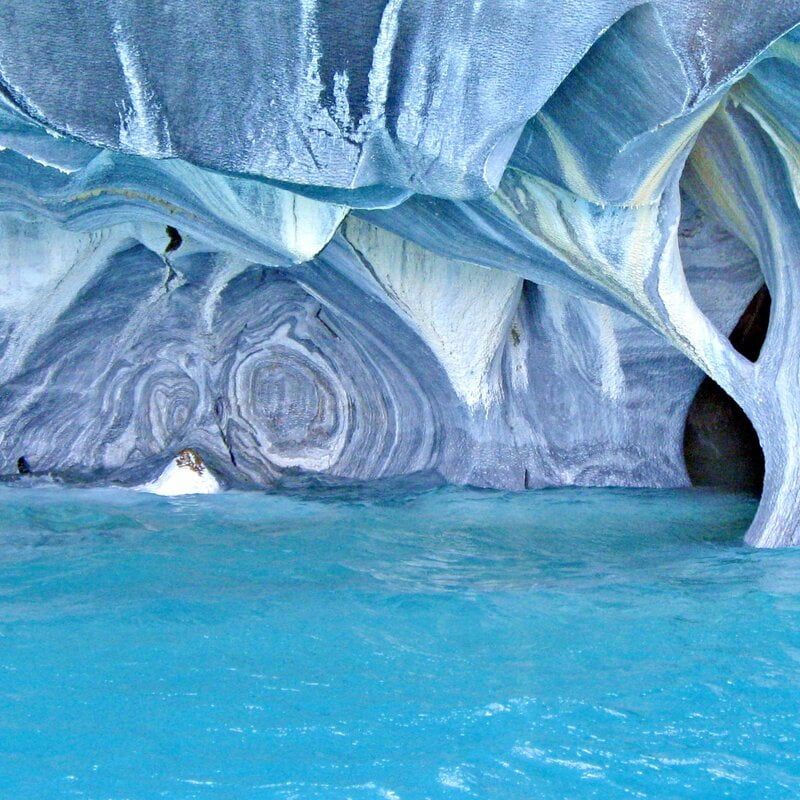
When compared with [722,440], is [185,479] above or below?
below

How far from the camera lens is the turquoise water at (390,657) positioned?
5.69 ft

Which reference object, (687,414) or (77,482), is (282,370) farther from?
(687,414)

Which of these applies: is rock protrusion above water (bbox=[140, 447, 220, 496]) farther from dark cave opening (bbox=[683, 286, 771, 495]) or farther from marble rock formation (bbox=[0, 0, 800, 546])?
dark cave opening (bbox=[683, 286, 771, 495])

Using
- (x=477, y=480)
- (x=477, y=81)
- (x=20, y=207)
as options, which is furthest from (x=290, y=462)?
(x=477, y=81)

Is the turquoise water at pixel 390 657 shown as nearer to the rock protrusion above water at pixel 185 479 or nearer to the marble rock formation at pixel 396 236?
the rock protrusion above water at pixel 185 479

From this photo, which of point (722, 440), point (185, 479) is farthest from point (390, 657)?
point (722, 440)

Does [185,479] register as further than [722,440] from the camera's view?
No

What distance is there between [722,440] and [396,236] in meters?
1.58

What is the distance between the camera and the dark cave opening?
3.74m

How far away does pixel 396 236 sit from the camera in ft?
10.9

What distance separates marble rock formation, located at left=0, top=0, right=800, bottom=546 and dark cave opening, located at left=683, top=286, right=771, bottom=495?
164 millimetres

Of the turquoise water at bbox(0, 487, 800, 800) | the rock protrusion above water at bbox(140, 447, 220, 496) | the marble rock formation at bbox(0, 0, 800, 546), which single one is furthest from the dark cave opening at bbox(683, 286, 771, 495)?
the rock protrusion above water at bbox(140, 447, 220, 496)

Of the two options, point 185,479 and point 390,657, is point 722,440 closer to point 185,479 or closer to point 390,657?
point 185,479

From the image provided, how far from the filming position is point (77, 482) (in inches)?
141
